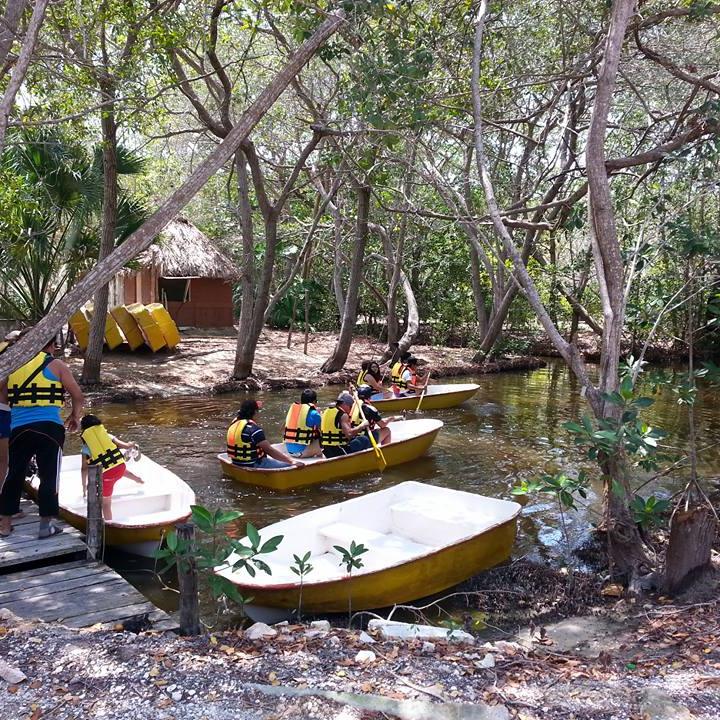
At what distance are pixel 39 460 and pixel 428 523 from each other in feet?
12.2

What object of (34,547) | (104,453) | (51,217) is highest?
(51,217)

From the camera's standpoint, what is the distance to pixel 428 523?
8.05 metres

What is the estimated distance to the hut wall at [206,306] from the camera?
26359 millimetres

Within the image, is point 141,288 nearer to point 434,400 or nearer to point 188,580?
point 434,400

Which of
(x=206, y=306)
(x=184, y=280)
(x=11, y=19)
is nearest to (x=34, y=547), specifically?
(x=11, y=19)

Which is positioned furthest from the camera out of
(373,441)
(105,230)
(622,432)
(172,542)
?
(105,230)

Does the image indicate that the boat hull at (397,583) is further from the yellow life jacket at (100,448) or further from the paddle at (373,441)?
the paddle at (373,441)

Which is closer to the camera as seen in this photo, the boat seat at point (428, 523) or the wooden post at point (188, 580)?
the wooden post at point (188, 580)

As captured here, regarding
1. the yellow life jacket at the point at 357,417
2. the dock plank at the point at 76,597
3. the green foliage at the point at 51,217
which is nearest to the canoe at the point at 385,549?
the dock plank at the point at 76,597

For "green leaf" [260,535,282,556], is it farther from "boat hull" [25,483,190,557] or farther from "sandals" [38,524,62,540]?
"sandals" [38,524,62,540]

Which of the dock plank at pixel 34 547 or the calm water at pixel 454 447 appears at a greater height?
the dock plank at pixel 34 547

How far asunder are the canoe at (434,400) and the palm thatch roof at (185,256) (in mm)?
10682

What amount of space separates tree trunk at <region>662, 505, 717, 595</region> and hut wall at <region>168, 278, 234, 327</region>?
21263mm

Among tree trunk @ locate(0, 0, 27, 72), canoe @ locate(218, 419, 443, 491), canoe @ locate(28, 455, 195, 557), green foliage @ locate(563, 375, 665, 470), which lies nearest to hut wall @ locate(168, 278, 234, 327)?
canoe @ locate(218, 419, 443, 491)
